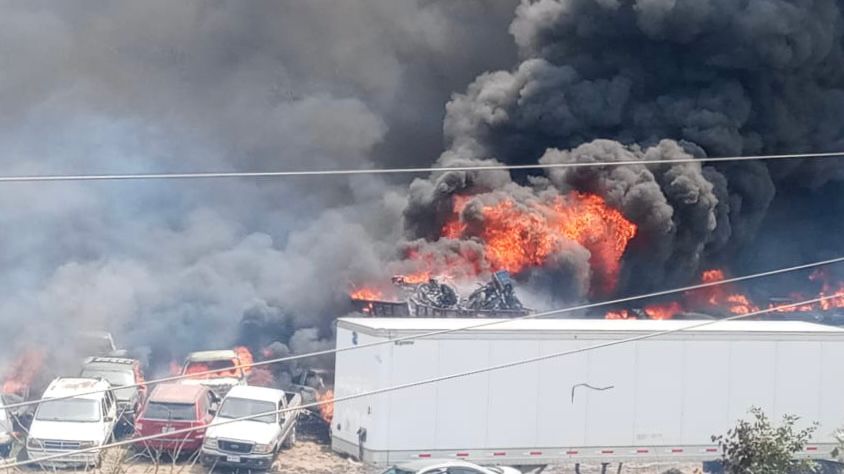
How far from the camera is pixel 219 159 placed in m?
29.9

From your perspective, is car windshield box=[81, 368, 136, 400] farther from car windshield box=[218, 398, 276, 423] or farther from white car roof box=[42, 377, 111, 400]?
car windshield box=[218, 398, 276, 423]

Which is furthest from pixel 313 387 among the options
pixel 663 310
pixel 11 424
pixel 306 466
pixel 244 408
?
pixel 663 310

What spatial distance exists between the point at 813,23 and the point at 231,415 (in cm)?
2229

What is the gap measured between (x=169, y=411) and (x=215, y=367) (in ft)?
12.5

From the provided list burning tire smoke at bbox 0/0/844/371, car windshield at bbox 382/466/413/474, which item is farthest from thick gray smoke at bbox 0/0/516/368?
car windshield at bbox 382/466/413/474

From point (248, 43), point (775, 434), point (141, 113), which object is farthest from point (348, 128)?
point (775, 434)

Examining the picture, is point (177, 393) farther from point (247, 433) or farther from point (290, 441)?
point (290, 441)

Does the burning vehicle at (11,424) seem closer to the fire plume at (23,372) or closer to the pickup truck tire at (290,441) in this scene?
the fire plume at (23,372)

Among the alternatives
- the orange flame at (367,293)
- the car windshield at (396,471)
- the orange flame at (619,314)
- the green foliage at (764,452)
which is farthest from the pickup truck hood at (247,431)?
the orange flame at (619,314)

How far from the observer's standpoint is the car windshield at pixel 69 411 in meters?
15.0

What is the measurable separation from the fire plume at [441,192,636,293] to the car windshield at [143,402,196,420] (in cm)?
1041

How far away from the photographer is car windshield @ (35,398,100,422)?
49.2 feet

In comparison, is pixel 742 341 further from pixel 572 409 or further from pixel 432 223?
pixel 432 223

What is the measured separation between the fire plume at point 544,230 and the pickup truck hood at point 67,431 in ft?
37.4
